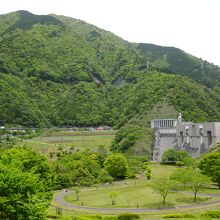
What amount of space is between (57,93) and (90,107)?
72.7 ft

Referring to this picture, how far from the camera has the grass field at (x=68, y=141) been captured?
9669 cm

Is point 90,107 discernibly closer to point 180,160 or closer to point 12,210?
point 180,160

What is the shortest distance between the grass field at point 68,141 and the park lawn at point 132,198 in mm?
32125

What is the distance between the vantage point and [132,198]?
5428 cm

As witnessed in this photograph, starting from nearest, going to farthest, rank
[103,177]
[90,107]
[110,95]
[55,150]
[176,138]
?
[103,177]
[55,150]
[176,138]
[90,107]
[110,95]

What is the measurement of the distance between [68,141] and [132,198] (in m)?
56.7

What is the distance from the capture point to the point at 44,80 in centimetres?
18675

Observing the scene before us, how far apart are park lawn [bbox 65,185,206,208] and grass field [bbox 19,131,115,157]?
3213cm

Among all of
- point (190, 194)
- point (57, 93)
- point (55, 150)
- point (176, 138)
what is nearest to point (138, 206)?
point (190, 194)

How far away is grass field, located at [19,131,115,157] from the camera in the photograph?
3807 inches

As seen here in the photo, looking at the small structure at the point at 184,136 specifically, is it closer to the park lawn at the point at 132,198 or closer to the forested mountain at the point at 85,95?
the forested mountain at the point at 85,95

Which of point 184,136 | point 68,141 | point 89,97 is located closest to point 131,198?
point 184,136

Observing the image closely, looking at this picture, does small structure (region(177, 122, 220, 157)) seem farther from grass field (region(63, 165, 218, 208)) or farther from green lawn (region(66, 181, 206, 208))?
green lawn (region(66, 181, 206, 208))

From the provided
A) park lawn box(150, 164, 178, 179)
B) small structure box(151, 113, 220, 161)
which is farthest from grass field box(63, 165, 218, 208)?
small structure box(151, 113, 220, 161)
